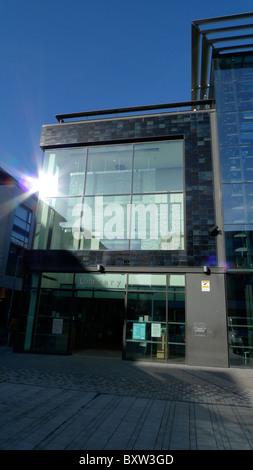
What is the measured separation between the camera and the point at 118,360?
1160 cm

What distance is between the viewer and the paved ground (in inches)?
178

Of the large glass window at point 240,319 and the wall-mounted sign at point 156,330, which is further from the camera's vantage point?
the wall-mounted sign at point 156,330

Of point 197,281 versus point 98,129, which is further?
point 98,129

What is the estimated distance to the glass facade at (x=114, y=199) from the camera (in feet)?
42.6

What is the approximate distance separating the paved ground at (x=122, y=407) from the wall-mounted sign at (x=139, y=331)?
155 cm

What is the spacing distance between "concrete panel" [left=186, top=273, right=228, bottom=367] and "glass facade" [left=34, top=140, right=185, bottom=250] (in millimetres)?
1887

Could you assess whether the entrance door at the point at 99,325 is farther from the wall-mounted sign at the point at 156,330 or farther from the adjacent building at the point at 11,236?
the adjacent building at the point at 11,236

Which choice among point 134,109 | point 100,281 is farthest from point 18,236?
point 134,109

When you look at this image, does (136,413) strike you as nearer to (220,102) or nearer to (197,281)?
(197,281)

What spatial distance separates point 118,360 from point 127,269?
3.84 metres

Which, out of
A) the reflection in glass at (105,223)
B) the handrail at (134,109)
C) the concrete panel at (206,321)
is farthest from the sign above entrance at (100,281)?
the handrail at (134,109)

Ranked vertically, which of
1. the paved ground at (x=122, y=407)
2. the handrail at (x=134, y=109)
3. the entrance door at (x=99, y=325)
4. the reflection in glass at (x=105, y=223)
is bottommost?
the paved ground at (x=122, y=407)

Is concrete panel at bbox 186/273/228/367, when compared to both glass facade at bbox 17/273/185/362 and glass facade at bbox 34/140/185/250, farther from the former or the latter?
glass facade at bbox 34/140/185/250

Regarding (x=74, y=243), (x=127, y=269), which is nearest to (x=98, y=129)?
(x=74, y=243)
